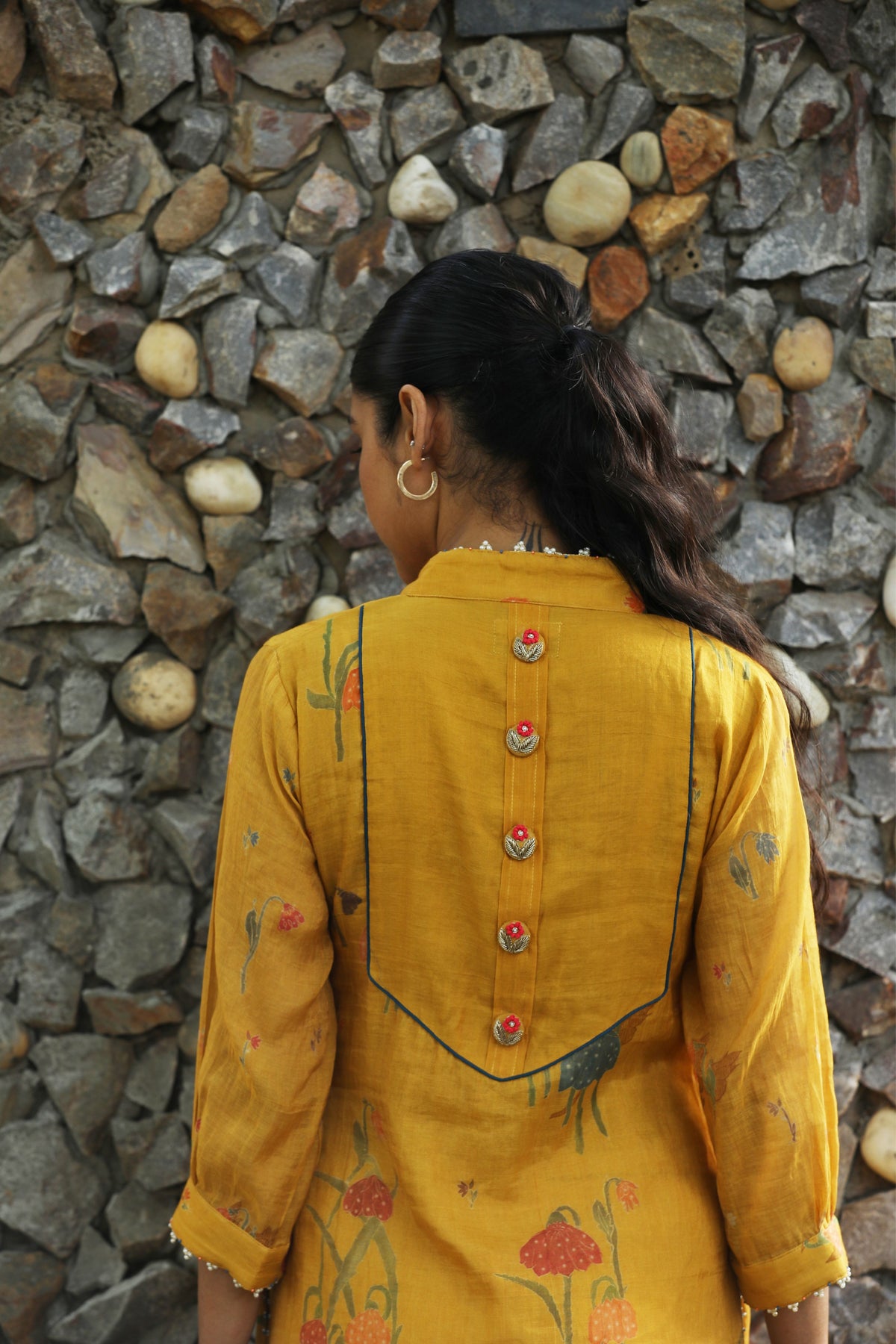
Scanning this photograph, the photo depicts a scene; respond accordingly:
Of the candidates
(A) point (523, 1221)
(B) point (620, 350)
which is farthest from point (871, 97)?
(A) point (523, 1221)

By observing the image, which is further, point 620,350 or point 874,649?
point 874,649

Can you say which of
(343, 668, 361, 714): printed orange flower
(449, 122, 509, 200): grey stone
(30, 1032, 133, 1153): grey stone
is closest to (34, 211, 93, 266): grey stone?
(449, 122, 509, 200): grey stone

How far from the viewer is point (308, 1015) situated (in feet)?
2.60

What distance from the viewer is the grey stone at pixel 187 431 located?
1332 mm

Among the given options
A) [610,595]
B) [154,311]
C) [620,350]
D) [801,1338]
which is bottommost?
[801,1338]

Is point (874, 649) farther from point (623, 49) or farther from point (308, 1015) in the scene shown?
point (308, 1015)

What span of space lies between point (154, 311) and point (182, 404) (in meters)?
0.12

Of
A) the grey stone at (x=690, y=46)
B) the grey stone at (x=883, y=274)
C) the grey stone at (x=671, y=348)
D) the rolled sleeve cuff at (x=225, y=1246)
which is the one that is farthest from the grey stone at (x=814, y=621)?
the rolled sleeve cuff at (x=225, y=1246)

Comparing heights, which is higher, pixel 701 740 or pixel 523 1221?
pixel 701 740

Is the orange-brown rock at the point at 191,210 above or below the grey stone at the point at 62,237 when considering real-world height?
above

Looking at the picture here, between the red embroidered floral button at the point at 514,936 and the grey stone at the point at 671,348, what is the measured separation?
865 millimetres

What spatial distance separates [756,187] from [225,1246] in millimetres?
1325

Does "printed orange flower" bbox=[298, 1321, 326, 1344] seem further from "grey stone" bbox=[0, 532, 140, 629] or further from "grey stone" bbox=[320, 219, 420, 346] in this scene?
"grey stone" bbox=[320, 219, 420, 346]

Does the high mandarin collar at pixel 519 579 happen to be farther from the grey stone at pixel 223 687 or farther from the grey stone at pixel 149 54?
the grey stone at pixel 149 54
